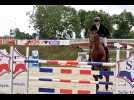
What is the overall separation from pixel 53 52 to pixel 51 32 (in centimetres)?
257

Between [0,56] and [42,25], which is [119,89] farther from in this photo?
[42,25]

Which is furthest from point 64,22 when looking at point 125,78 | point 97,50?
point 125,78

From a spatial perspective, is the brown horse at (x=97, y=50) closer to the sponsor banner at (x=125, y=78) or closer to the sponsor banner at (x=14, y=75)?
the sponsor banner at (x=125, y=78)

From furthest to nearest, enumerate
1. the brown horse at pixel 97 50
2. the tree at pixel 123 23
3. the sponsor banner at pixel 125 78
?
1. the tree at pixel 123 23
2. the brown horse at pixel 97 50
3. the sponsor banner at pixel 125 78

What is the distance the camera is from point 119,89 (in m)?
6.27

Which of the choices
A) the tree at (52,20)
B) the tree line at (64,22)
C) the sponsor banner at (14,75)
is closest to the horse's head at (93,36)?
the sponsor banner at (14,75)

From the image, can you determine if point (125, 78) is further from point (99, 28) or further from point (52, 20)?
point (52, 20)

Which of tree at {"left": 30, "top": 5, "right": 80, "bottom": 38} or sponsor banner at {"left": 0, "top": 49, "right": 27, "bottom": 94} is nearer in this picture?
sponsor banner at {"left": 0, "top": 49, "right": 27, "bottom": 94}

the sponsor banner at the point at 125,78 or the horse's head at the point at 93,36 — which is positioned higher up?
the horse's head at the point at 93,36

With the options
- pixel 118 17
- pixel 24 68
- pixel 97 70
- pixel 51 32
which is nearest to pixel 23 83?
pixel 24 68

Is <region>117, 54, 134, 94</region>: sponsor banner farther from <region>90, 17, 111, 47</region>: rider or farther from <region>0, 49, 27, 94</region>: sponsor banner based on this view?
<region>0, 49, 27, 94</region>: sponsor banner

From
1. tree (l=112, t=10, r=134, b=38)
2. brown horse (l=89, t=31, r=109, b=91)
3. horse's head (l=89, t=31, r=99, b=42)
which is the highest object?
tree (l=112, t=10, r=134, b=38)

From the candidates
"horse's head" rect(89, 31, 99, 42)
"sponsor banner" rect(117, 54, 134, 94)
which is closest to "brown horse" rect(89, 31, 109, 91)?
"horse's head" rect(89, 31, 99, 42)
